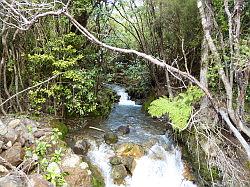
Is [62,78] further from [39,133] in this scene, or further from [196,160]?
[196,160]

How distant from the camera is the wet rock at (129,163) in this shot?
6816 millimetres

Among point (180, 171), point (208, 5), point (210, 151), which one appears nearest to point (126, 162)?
point (180, 171)

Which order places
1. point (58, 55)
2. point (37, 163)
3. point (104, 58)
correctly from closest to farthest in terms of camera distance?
point (37, 163), point (58, 55), point (104, 58)

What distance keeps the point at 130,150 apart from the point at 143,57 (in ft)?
8.46

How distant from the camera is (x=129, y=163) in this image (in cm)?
685

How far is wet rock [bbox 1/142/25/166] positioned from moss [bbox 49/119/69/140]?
1.98m

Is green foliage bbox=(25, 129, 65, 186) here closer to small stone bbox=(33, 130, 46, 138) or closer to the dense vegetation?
small stone bbox=(33, 130, 46, 138)

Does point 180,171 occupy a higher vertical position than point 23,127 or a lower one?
lower

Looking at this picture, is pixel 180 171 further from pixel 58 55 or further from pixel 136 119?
pixel 58 55

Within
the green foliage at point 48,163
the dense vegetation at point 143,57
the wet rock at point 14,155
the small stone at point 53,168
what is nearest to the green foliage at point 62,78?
the dense vegetation at point 143,57

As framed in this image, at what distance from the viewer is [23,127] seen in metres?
6.35

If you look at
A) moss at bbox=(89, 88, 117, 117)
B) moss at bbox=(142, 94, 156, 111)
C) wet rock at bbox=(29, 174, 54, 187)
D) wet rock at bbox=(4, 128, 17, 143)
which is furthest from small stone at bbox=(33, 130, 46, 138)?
moss at bbox=(142, 94, 156, 111)

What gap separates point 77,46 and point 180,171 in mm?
3947

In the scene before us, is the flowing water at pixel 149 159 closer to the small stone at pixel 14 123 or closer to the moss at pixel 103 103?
the moss at pixel 103 103
